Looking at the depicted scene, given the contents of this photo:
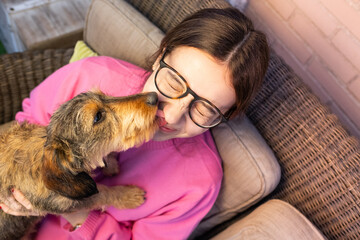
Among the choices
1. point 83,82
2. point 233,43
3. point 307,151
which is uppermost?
point 233,43

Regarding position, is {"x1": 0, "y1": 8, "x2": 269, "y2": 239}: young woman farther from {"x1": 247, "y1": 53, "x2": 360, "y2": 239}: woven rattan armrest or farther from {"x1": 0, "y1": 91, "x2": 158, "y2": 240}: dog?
{"x1": 247, "y1": 53, "x2": 360, "y2": 239}: woven rattan armrest

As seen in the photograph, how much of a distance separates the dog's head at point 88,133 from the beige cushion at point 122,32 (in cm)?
51

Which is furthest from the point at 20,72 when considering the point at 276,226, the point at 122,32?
the point at 276,226

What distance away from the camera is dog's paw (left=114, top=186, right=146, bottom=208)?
4.66 ft

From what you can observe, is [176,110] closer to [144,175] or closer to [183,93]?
[183,93]

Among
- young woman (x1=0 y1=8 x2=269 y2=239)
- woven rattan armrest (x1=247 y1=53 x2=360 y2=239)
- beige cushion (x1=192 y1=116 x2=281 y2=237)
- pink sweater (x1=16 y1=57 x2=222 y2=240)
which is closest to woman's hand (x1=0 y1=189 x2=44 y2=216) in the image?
young woman (x1=0 y1=8 x2=269 y2=239)

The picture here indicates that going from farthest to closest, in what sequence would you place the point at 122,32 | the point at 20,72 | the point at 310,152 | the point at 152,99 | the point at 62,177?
the point at 20,72, the point at 122,32, the point at 310,152, the point at 152,99, the point at 62,177

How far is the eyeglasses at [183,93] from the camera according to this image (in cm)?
116

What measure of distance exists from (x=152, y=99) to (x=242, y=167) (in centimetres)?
56

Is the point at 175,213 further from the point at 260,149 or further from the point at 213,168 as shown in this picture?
the point at 260,149

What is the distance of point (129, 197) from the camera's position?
1.41 m

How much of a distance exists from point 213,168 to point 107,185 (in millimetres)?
614

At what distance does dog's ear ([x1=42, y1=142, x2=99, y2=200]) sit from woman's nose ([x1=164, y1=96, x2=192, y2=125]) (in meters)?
0.42

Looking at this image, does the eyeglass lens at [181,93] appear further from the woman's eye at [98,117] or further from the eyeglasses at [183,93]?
the woman's eye at [98,117]
